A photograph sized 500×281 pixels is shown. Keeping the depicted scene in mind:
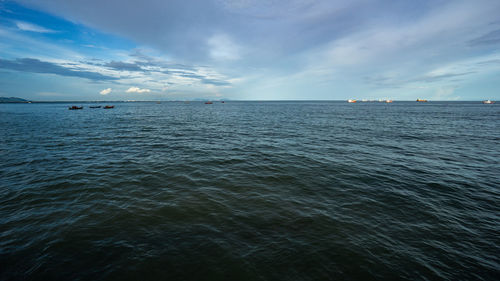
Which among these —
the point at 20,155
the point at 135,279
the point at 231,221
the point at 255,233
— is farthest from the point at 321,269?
the point at 20,155

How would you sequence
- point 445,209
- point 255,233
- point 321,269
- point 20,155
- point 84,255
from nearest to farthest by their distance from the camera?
point 321,269 → point 84,255 → point 255,233 → point 445,209 → point 20,155

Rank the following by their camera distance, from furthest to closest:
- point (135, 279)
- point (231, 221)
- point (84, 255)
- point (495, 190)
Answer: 1. point (495, 190)
2. point (231, 221)
3. point (84, 255)
4. point (135, 279)

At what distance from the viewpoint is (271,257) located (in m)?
6.98

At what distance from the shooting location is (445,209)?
10.2 meters

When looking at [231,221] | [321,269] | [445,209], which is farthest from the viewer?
[445,209]

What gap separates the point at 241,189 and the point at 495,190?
16400 mm

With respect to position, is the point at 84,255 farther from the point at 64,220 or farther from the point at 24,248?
the point at 64,220

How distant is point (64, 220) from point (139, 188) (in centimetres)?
373

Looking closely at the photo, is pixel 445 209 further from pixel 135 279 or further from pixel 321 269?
pixel 135 279

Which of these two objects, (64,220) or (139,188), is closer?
(64,220)

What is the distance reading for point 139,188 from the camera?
485 inches

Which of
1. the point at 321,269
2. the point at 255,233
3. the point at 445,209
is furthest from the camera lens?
the point at 445,209

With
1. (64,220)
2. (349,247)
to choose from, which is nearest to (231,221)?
(349,247)

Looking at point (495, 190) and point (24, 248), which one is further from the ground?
point (495, 190)
